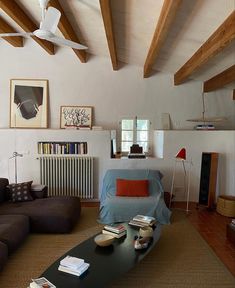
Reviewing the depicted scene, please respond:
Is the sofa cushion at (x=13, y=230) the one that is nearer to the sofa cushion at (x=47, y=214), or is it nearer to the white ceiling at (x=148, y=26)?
the sofa cushion at (x=47, y=214)

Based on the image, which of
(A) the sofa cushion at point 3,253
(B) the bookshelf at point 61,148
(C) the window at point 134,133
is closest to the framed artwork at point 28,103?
(B) the bookshelf at point 61,148

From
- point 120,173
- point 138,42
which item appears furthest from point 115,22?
point 120,173

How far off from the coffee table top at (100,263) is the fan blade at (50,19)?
2.28m

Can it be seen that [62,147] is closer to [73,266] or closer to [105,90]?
[105,90]

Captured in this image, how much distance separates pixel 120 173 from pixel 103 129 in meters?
1.25

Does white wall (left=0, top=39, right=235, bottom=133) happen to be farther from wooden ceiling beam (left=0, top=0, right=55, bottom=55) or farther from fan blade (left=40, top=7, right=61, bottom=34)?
fan blade (left=40, top=7, right=61, bottom=34)

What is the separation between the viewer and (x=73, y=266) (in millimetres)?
2139

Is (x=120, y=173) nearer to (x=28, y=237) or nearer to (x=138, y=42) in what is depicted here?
(x=28, y=237)

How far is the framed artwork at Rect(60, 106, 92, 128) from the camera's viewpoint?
538cm

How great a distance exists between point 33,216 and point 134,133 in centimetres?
288

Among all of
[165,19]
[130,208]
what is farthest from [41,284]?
[165,19]

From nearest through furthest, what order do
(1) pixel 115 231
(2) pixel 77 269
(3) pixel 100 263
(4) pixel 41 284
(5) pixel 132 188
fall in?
(4) pixel 41 284, (2) pixel 77 269, (3) pixel 100 263, (1) pixel 115 231, (5) pixel 132 188

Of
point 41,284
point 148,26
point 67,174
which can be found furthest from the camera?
point 67,174

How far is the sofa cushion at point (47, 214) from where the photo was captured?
3.43 m
